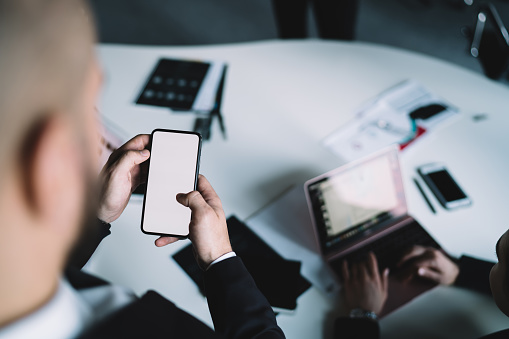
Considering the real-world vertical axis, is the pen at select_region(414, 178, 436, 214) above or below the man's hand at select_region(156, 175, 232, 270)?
below

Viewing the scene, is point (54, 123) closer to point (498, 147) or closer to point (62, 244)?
point (62, 244)

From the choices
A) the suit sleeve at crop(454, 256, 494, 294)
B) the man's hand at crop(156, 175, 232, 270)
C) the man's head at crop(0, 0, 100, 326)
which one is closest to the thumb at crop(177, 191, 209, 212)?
the man's hand at crop(156, 175, 232, 270)

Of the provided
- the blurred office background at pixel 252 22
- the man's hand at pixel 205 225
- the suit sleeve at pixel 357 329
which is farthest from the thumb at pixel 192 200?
the blurred office background at pixel 252 22

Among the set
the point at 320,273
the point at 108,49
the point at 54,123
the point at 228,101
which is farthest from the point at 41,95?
the point at 108,49

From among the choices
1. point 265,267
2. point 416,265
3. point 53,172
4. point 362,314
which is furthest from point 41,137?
point 416,265

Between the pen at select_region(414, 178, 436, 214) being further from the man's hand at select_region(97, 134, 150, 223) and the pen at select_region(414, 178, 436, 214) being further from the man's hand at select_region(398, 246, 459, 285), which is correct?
the man's hand at select_region(97, 134, 150, 223)

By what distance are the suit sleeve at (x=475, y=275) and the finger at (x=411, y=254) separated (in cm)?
9

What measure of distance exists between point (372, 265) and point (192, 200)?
0.49 metres

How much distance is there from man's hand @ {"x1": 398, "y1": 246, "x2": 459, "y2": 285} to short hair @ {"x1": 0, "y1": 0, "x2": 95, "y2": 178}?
0.81m

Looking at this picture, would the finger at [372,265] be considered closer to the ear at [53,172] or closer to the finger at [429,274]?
the finger at [429,274]

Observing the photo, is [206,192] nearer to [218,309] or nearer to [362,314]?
[218,309]

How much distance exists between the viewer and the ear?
30 centimetres

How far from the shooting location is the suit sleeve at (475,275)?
855mm

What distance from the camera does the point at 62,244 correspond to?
367mm
